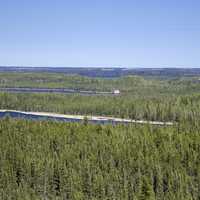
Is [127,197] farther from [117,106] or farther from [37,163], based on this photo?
[117,106]

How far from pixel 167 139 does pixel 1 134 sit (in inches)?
1157

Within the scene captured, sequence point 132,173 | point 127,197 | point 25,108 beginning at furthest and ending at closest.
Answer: point 25,108, point 132,173, point 127,197

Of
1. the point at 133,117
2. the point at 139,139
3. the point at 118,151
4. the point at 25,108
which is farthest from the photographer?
the point at 25,108

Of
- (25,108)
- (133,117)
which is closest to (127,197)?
(133,117)

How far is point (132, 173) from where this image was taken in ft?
207

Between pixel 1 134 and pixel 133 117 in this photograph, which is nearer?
pixel 1 134

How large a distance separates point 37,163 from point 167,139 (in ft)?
75.6

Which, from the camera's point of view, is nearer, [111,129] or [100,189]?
[100,189]

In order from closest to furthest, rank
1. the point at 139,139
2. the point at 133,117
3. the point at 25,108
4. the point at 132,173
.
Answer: the point at 132,173 → the point at 139,139 → the point at 133,117 → the point at 25,108

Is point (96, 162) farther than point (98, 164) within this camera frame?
Yes

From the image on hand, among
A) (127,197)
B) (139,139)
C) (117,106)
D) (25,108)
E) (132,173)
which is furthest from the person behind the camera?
(25,108)

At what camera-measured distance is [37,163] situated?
6456cm

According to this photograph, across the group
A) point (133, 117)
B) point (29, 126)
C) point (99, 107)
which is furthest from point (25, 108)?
point (29, 126)

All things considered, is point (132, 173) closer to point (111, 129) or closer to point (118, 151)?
point (118, 151)
